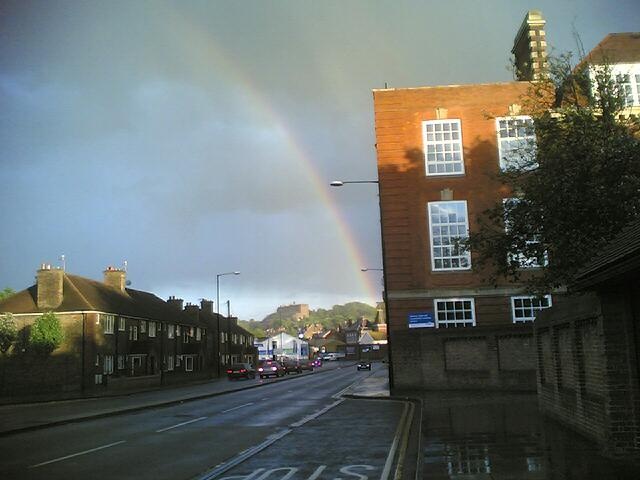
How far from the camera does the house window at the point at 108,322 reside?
157ft

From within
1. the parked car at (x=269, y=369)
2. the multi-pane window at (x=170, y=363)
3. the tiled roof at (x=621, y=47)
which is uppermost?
the tiled roof at (x=621, y=47)

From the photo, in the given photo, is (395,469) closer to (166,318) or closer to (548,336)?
(548,336)

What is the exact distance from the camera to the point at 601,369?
1010 cm

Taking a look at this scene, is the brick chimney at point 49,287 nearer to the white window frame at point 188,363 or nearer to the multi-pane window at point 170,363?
the multi-pane window at point 170,363

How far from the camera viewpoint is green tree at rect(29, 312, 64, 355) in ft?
144

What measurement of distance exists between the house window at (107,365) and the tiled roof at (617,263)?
1715 inches

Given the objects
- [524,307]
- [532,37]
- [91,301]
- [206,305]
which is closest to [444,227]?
[524,307]

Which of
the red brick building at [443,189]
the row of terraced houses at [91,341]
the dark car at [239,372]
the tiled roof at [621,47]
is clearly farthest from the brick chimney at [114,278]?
the tiled roof at [621,47]

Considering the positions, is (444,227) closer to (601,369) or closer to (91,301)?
(601,369)

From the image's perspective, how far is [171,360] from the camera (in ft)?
201

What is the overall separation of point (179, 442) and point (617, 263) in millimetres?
10372

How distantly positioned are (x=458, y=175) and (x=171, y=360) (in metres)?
39.0

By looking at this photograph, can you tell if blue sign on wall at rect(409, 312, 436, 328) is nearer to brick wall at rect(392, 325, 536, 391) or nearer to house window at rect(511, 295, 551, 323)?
brick wall at rect(392, 325, 536, 391)

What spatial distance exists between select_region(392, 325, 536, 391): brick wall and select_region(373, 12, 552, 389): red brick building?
6.71 ft
